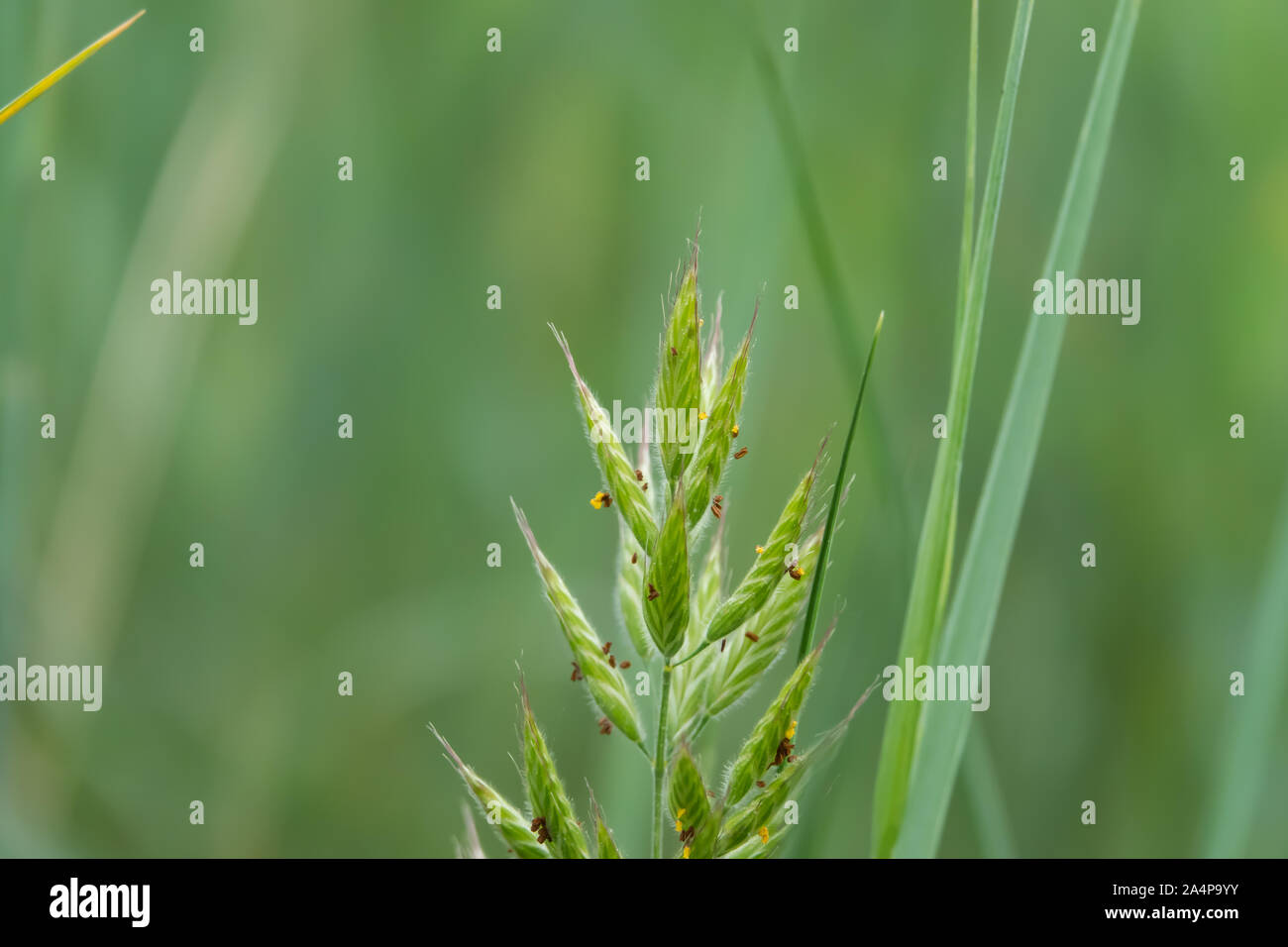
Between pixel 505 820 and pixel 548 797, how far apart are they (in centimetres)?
8

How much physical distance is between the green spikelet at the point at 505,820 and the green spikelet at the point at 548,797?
0.04 m

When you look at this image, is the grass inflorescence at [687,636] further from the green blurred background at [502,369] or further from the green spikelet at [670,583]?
the green blurred background at [502,369]

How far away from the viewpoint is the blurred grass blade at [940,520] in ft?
3.55

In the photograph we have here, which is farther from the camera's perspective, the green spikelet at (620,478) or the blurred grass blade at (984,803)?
the blurred grass blade at (984,803)

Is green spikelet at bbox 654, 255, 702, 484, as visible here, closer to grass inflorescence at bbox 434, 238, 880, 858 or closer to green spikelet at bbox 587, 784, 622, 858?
grass inflorescence at bbox 434, 238, 880, 858

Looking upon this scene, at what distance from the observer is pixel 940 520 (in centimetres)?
110

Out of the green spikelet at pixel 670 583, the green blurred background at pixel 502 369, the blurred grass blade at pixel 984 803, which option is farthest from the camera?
the green blurred background at pixel 502 369

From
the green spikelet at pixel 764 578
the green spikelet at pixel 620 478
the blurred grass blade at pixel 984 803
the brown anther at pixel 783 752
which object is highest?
the green spikelet at pixel 620 478

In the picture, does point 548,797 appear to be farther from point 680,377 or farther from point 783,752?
point 680,377

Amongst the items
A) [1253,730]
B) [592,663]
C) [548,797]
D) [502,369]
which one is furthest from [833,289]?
[502,369]

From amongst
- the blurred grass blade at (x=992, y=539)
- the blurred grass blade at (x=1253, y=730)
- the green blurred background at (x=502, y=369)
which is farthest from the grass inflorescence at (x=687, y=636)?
the green blurred background at (x=502, y=369)
